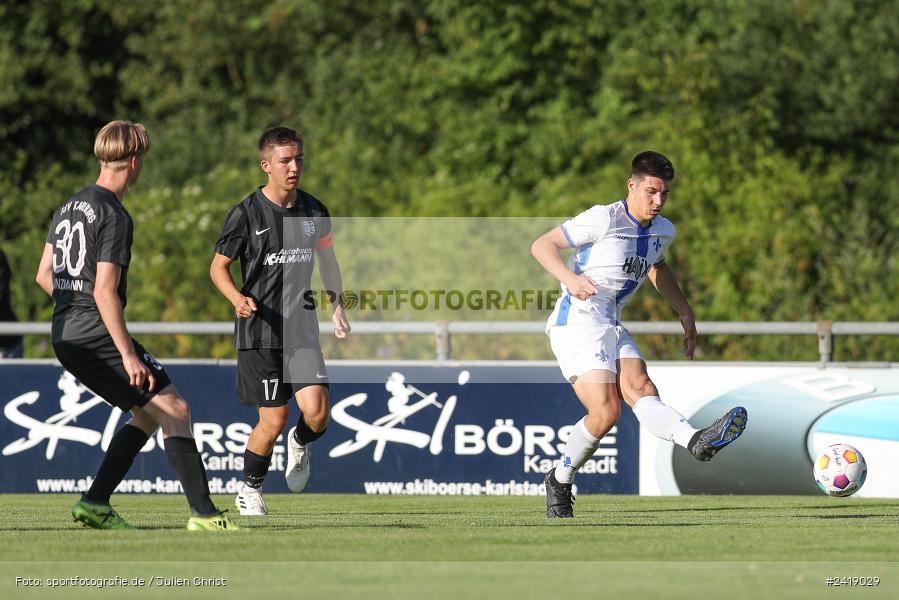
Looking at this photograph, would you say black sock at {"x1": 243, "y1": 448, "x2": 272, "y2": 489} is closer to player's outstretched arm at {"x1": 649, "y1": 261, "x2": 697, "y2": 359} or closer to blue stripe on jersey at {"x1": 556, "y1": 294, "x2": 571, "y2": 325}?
blue stripe on jersey at {"x1": 556, "y1": 294, "x2": 571, "y2": 325}

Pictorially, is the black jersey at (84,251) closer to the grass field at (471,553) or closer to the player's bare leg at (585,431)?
the grass field at (471,553)

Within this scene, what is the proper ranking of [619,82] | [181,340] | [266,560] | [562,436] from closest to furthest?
[266,560]
[562,436]
[181,340]
[619,82]

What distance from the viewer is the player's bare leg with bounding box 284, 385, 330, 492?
919cm

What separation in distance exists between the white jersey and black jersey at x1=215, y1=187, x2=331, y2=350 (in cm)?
155

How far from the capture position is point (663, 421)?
337 inches

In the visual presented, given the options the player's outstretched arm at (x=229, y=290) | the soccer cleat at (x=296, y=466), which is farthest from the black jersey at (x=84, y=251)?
the soccer cleat at (x=296, y=466)

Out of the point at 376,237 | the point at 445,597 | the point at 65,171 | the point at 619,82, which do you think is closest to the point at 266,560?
the point at 445,597

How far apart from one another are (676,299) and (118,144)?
3657 mm

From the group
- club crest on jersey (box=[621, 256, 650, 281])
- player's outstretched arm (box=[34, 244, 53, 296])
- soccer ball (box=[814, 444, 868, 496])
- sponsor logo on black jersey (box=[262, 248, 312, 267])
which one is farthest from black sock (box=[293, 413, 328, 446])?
soccer ball (box=[814, 444, 868, 496])

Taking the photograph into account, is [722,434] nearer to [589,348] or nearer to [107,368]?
[589,348]

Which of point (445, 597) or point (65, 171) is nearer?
point (445, 597)

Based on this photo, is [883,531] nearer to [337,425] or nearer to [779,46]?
[337,425]

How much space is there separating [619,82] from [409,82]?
12.7 ft

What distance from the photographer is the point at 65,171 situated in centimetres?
3044
